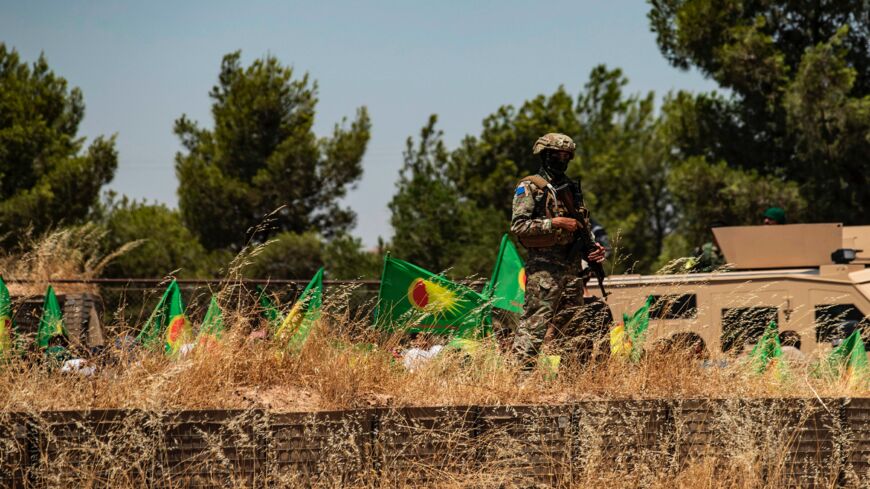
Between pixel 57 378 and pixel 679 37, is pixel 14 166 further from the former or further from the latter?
pixel 57 378

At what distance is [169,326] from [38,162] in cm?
2169

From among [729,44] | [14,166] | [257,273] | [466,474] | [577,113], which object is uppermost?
[577,113]

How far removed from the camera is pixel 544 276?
731 cm

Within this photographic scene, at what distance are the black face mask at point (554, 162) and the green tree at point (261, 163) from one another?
24735 mm

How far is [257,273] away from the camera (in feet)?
99.1

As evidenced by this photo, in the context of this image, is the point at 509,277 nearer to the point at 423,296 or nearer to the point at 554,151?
the point at 423,296

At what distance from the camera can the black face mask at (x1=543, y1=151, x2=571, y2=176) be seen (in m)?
7.46

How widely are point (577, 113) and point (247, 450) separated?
128ft

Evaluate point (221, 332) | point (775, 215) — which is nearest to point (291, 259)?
point (775, 215)

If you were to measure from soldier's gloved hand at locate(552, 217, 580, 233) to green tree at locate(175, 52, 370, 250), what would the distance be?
25.0 m

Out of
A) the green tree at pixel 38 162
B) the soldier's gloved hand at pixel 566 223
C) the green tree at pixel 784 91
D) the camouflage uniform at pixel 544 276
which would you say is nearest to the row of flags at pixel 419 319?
the camouflage uniform at pixel 544 276

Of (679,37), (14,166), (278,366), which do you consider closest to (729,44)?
(679,37)

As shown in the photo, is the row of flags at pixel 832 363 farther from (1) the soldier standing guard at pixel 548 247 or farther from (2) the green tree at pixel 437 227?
(2) the green tree at pixel 437 227

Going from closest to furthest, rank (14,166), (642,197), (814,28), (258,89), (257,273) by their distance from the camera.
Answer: (814,28) → (14,166) → (257,273) → (258,89) → (642,197)
